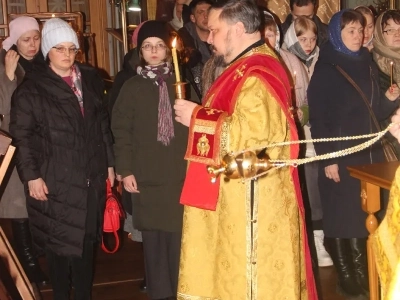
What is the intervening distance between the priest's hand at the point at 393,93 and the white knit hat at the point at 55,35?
5.45ft

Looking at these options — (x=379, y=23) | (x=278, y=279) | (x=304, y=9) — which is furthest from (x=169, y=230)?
(x=304, y=9)

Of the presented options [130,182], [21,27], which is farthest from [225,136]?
[21,27]

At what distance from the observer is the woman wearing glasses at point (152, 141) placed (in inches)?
131

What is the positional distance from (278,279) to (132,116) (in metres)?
1.18

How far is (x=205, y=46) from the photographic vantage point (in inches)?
175

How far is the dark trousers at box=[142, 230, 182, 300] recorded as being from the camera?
3441 millimetres

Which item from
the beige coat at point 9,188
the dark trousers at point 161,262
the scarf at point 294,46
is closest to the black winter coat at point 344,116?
the scarf at point 294,46

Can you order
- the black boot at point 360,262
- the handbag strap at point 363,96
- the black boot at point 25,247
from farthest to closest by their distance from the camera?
the black boot at point 25,247 → the black boot at point 360,262 → the handbag strap at point 363,96

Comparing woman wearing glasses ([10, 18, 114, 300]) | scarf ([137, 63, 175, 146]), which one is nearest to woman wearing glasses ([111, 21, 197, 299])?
scarf ([137, 63, 175, 146])

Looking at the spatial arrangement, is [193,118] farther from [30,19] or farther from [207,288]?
[30,19]

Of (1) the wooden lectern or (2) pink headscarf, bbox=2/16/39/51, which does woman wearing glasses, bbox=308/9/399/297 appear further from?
(2) pink headscarf, bbox=2/16/39/51

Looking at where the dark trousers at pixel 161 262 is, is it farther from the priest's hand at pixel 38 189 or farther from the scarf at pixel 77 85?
the scarf at pixel 77 85

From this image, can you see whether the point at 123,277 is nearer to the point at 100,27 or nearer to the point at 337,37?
the point at 337,37

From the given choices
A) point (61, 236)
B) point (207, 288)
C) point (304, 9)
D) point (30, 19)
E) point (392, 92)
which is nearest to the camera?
point (207, 288)
